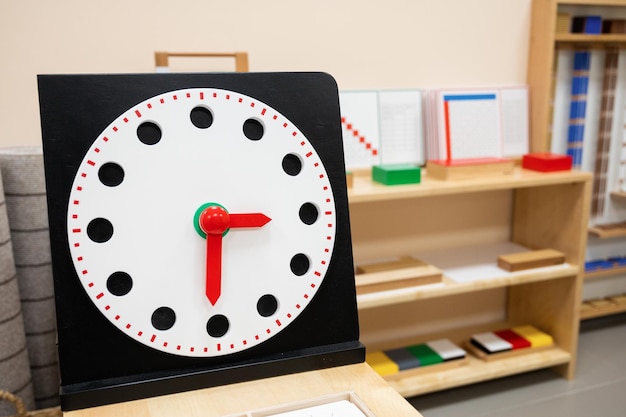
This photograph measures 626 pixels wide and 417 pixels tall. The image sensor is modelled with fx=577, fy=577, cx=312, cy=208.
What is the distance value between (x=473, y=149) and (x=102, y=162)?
5.36ft

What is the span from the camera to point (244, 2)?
185 centimetres

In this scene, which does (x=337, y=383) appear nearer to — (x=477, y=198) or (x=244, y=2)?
(x=244, y=2)

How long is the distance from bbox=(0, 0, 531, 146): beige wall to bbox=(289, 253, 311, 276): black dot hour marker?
1.21 meters

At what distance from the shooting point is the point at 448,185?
190 centimetres

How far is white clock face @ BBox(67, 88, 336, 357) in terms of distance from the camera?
28.1 inches

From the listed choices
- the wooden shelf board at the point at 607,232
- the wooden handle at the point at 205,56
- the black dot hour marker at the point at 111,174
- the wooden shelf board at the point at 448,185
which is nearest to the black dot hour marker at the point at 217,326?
the black dot hour marker at the point at 111,174

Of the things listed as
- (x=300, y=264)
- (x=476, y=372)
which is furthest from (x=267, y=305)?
(x=476, y=372)

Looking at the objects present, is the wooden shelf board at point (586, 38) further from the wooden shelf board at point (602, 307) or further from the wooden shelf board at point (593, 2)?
the wooden shelf board at point (602, 307)

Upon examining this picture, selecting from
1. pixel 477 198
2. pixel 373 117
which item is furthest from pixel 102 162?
pixel 477 198

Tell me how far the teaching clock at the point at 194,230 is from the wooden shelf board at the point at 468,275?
106 cm

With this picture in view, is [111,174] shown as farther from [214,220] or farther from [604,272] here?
[604,272]

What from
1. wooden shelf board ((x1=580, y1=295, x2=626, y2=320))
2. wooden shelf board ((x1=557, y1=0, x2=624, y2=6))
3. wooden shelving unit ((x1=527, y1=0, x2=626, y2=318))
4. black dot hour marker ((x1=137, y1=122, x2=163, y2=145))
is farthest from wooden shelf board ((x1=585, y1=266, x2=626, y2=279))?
black dot hour marker ((x1=137, y1=122, x2=163, y2=145))

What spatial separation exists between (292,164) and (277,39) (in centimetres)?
121

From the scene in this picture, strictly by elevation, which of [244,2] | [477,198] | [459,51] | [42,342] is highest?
[244,2]
